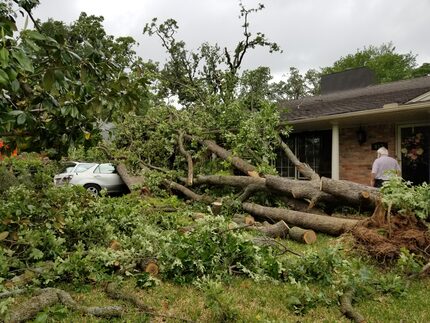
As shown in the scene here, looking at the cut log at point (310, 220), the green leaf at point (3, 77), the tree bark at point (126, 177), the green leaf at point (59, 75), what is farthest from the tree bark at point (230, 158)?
the green leaf at point (3, 77)

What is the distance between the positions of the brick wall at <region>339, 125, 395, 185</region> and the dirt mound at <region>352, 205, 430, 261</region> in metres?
7.20

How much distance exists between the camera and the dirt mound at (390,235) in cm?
485

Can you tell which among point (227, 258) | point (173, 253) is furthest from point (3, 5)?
point (227, 258)

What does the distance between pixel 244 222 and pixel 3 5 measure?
575 cm

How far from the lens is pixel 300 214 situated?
283 inches

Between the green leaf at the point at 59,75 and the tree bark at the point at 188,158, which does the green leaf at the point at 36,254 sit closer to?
the green leaf at the point at 59,75

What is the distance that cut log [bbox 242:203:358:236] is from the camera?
21.3 ft


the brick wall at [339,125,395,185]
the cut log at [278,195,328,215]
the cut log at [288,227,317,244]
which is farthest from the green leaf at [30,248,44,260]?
the brick wall at [339,125,395,185]

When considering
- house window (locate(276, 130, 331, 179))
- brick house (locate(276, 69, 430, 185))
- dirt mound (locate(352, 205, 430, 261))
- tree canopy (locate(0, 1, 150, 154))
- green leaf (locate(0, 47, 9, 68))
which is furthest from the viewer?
house window (locate(276, 130, 331, 179))

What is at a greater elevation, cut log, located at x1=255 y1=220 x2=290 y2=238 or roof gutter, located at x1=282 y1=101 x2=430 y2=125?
roof gutter, located at x1=282 y1=101 x2=430 y2=125

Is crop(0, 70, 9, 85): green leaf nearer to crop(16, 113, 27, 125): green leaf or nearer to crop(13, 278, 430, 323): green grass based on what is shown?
crop(16, 113, 27, 125): green leaf

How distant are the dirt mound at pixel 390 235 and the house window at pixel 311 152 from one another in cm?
839

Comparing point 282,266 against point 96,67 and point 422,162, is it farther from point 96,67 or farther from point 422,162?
point 422,162

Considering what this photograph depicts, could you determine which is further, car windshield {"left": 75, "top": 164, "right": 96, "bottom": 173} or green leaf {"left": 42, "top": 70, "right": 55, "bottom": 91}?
car windshield {"left": 75, "top": 164, "right": 96, "bottom": 173}
